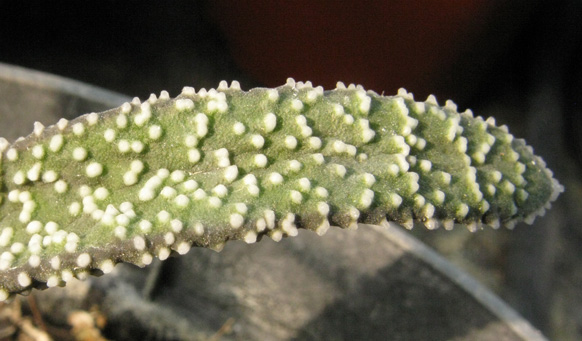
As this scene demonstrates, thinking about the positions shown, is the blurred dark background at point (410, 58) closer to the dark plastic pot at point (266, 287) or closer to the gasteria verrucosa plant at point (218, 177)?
the dark plastic pot at point (266, 287)

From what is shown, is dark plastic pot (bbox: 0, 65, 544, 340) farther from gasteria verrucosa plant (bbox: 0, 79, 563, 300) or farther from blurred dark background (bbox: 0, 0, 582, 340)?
blurred dark background (bbox: 0, 0, 582, 340)

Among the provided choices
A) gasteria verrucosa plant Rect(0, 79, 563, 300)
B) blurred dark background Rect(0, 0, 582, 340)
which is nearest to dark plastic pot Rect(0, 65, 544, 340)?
gasteria verrucosa plant Rect(0, 79, 563, 300)

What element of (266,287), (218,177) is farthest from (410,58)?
(218,177)

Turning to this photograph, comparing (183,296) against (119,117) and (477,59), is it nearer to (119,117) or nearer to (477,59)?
(119,117)

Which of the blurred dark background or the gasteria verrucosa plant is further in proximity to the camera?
the blurred dark background

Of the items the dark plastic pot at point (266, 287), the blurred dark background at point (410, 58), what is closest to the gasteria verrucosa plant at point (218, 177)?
the dark plastic pot at point (266, 287)
